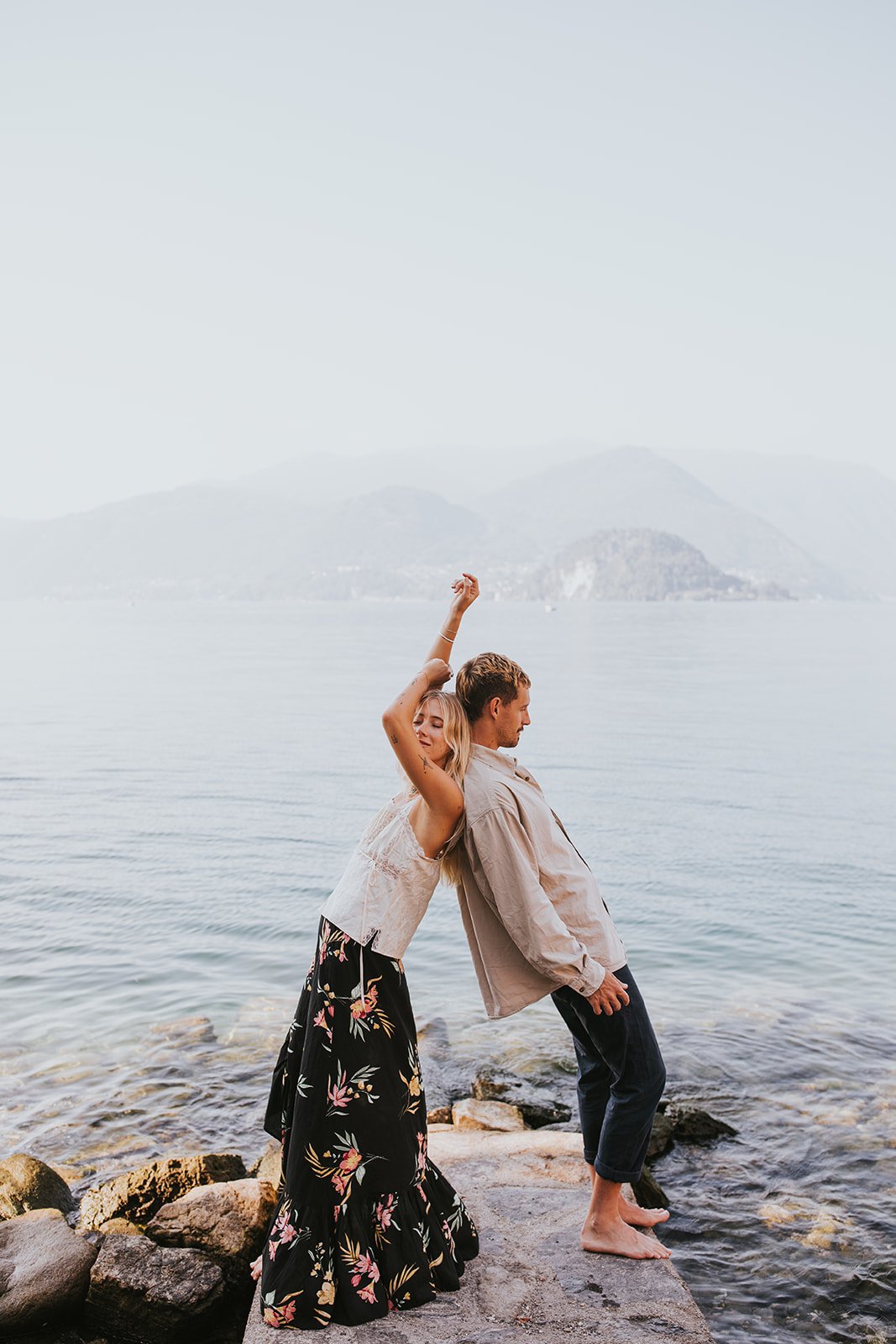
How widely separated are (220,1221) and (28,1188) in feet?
4.79

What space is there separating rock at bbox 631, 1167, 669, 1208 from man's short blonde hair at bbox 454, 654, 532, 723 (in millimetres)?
3004

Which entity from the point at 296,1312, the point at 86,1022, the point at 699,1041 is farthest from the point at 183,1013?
the point at 296,1312

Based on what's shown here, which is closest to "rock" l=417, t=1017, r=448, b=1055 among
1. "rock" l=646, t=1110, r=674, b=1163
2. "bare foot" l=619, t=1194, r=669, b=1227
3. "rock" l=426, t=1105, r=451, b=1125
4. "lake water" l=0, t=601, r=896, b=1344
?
"lake water" l=0, t=601, r=896, b=1344

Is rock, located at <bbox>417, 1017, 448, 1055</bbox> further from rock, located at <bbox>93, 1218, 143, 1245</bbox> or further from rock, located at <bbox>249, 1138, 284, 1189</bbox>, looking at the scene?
rock, located at <bbox>93, 1218, 143, 1245</bbox>

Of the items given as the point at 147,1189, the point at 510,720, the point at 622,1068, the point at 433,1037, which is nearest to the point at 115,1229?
the point at 147,1189

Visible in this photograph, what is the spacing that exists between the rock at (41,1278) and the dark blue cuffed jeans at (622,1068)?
240cm

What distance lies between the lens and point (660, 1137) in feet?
24.4

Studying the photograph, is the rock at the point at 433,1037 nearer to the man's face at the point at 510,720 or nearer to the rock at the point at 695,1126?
the rock at the point at 695,1126

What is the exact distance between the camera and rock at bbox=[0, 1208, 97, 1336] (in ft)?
16.0

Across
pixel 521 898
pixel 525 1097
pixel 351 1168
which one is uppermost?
pixel 521 898

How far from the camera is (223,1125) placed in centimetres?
797

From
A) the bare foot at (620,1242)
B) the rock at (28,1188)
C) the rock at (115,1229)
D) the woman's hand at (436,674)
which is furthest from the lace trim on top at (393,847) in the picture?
the rock at (28,1188)

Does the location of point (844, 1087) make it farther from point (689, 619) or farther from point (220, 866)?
point (689, 619)

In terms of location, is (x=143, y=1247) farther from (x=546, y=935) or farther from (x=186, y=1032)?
(x=186, y=1032)
